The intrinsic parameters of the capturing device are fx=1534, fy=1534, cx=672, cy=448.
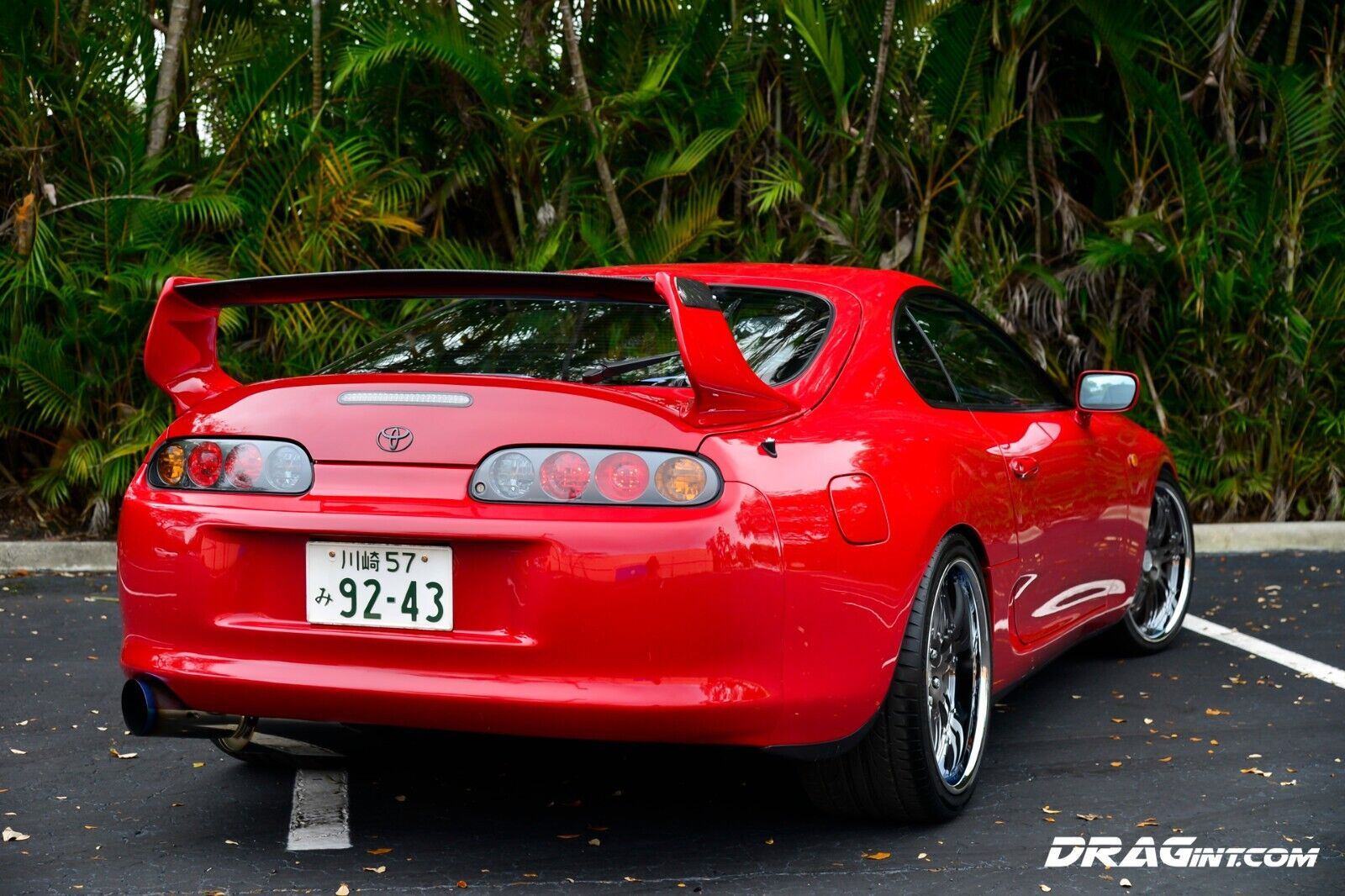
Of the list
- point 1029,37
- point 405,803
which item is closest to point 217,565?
point 405,803

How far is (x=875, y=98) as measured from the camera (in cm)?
852

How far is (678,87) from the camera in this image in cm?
841

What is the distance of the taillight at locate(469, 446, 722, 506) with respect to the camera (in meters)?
2.96

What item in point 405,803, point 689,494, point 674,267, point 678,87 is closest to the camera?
point 689,494

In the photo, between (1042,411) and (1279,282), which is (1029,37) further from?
(1042,411)

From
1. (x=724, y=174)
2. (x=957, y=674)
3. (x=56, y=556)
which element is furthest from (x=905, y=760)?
(x=724, y=174)

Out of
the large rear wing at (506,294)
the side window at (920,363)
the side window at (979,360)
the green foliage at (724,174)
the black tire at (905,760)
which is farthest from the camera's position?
the green foliage at (724,174)

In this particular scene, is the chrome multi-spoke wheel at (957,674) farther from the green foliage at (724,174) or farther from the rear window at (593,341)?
the green foliage at (724,174)

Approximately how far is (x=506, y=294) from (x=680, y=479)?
1.89ft

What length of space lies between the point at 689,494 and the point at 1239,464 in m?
6.55

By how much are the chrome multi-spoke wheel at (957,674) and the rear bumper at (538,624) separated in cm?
59

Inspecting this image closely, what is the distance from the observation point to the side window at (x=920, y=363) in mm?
3826

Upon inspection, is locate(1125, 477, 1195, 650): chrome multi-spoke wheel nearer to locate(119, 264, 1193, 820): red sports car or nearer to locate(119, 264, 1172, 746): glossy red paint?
locate(119, 264, 1193, 820): red sports car

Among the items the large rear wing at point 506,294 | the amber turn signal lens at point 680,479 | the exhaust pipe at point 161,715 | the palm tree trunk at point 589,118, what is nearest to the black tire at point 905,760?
the large rear wing at point 506,294
